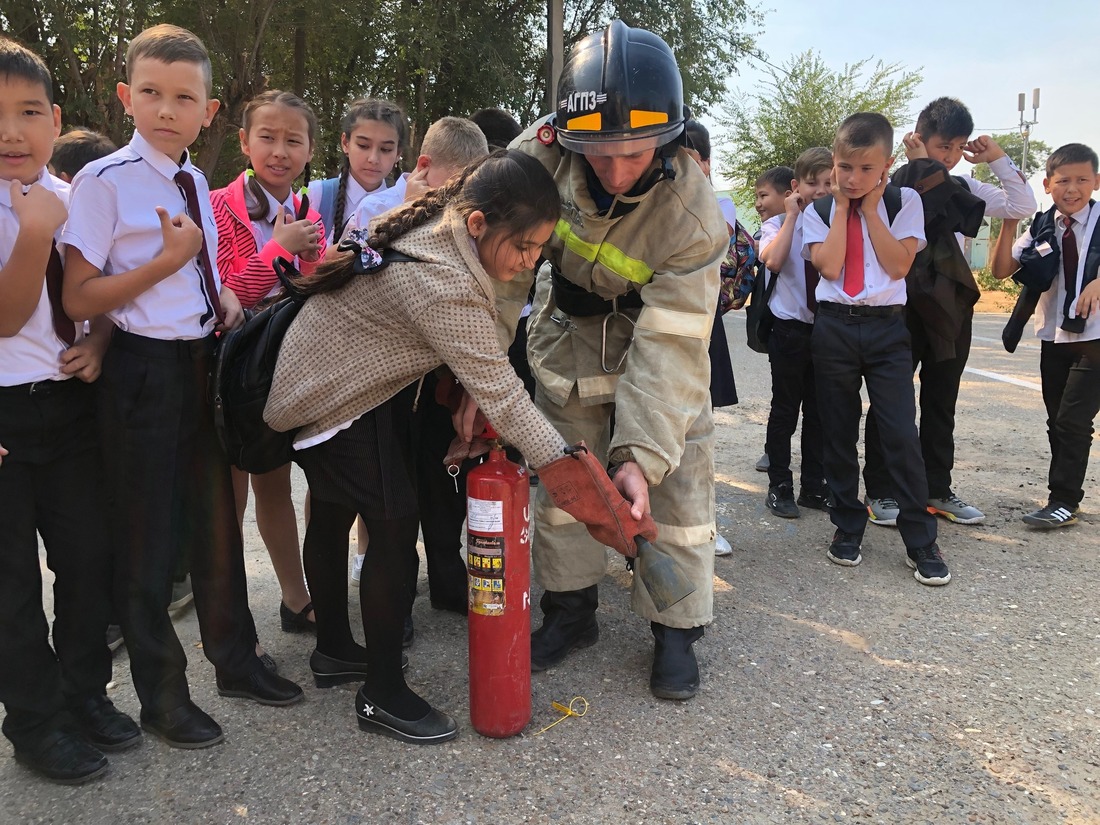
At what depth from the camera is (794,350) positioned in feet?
15.8

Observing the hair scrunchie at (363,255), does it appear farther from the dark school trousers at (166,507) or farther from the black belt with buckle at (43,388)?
the black belt with buckle at (43,388)

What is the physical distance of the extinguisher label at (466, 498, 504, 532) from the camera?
2490 millimetres

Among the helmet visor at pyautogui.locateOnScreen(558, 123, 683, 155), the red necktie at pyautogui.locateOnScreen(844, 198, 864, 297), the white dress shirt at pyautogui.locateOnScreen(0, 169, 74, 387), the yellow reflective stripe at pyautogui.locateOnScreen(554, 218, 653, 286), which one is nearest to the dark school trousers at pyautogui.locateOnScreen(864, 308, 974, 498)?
the red necktie at pyautogui.locateOnScreen(844, 198, 864, 297)

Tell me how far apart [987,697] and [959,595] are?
0.90 meters

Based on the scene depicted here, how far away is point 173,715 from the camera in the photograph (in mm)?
2541

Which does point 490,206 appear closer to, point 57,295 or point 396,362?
point 396,362

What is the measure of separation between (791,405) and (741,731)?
262 cm

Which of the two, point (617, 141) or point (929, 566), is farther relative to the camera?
point (929, 566)

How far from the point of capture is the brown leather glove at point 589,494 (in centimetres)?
236

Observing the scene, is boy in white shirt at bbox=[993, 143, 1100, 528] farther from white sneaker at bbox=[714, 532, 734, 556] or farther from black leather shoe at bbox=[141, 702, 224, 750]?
black leather shoe at bbox=[141, 702, 224, 750]

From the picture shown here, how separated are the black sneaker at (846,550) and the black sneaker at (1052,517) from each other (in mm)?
1099

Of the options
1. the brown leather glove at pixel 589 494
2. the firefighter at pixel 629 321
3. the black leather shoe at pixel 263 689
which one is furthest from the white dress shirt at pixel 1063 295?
the black leather shoe at pixel 263 689

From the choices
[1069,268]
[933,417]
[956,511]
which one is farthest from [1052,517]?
[1069,268]

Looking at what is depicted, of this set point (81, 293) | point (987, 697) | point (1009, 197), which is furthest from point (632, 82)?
point (1009, 197)
